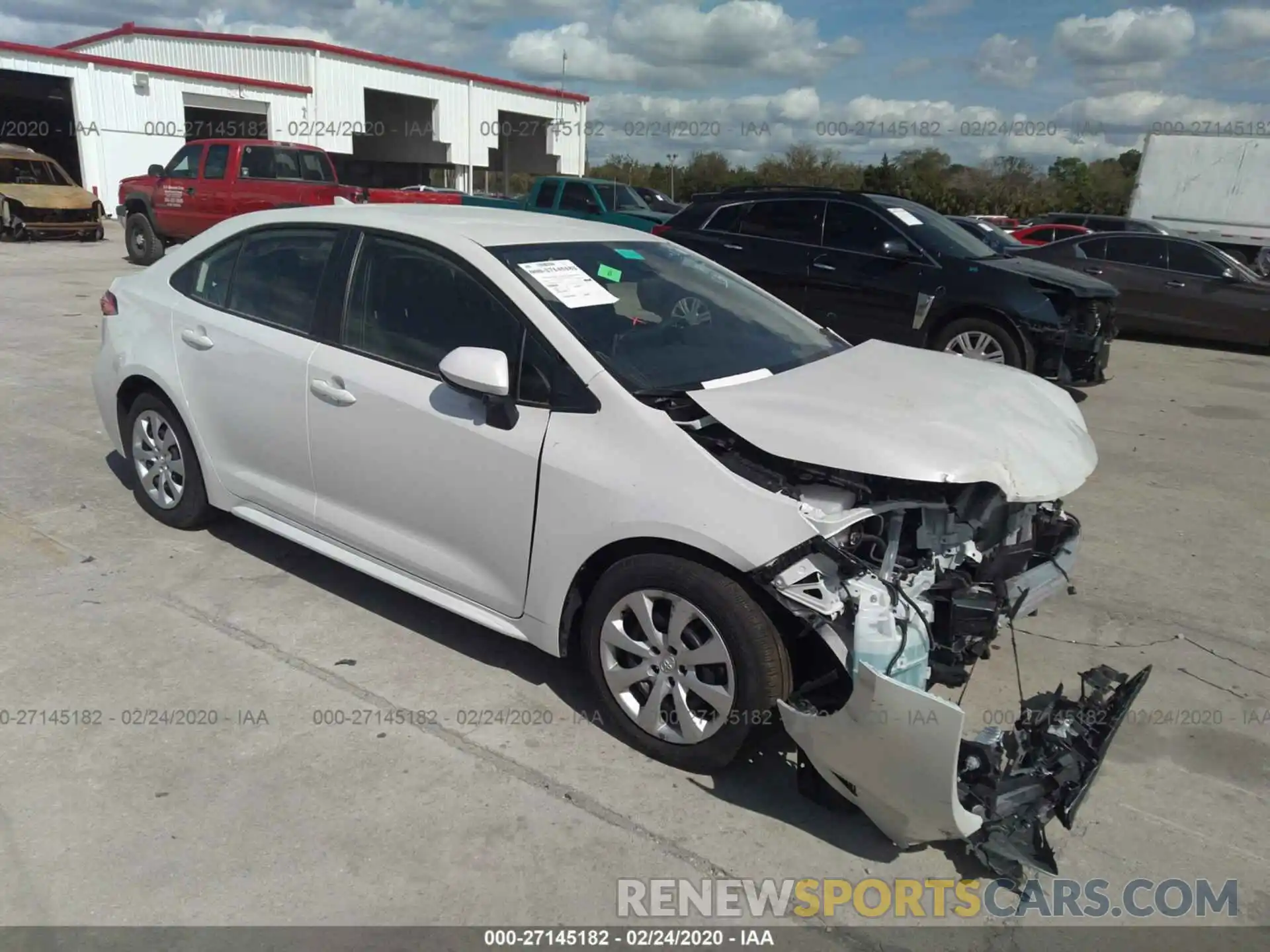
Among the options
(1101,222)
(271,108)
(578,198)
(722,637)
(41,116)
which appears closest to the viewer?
(722,637)

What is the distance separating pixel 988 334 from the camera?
8344mm

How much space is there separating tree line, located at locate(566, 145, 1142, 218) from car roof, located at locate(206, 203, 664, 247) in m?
34.3

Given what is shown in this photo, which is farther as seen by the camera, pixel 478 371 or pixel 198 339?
pixel 198 339

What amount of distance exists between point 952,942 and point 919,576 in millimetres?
1048

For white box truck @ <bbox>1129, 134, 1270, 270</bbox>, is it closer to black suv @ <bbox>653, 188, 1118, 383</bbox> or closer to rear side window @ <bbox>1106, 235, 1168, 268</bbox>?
rear side window @ <bbox>1106, 235, 1168, 268</bbox>

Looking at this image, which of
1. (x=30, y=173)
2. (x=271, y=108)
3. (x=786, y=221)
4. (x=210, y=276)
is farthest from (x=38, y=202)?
(x=210, y=276)

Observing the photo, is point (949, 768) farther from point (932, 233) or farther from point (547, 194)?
point (547, 194)

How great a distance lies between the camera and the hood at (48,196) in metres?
18.5

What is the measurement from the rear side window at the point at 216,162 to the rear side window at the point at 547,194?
5.23 m

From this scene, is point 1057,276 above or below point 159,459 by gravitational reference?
above

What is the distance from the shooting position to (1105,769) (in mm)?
3301

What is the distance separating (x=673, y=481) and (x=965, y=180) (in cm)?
4416

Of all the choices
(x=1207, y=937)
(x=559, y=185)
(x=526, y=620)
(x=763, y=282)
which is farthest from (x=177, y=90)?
(x=1207, y=937)

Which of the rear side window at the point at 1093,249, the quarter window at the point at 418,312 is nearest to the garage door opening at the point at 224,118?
the rear side window at the point at 1093,249
